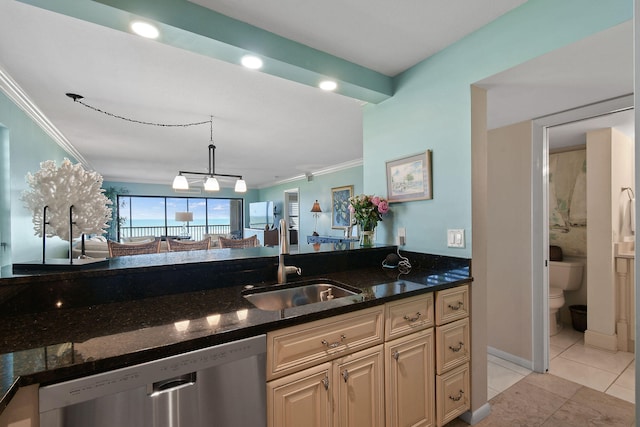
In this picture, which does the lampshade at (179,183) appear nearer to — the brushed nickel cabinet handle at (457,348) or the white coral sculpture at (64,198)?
the white coral sculpture at (64,198)

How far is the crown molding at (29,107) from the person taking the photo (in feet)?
7.25

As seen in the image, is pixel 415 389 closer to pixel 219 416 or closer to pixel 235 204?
pixel 219 416

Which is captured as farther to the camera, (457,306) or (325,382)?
(457,306)

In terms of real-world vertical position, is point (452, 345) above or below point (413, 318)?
below

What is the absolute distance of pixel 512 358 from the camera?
8.01 feet

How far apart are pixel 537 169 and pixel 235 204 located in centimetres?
931

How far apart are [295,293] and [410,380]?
0.74 m

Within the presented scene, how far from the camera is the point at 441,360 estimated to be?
1.56 metres

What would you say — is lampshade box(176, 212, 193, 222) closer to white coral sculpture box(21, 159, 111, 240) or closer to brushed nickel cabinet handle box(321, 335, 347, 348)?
white coral sculpture box(21, 159, 111, 240)

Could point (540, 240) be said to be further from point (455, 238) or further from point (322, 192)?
point (322, 192)

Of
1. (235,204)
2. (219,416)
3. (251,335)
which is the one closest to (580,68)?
(251,335)

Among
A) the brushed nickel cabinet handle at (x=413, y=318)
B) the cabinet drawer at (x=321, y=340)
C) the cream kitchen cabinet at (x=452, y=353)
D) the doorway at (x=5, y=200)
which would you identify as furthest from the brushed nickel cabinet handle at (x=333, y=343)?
the doorway at (x=5, y=200)

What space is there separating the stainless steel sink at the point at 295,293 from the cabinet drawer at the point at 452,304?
1.58ft

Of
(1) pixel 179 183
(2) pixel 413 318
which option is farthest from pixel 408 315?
(1) pixel 179 183
